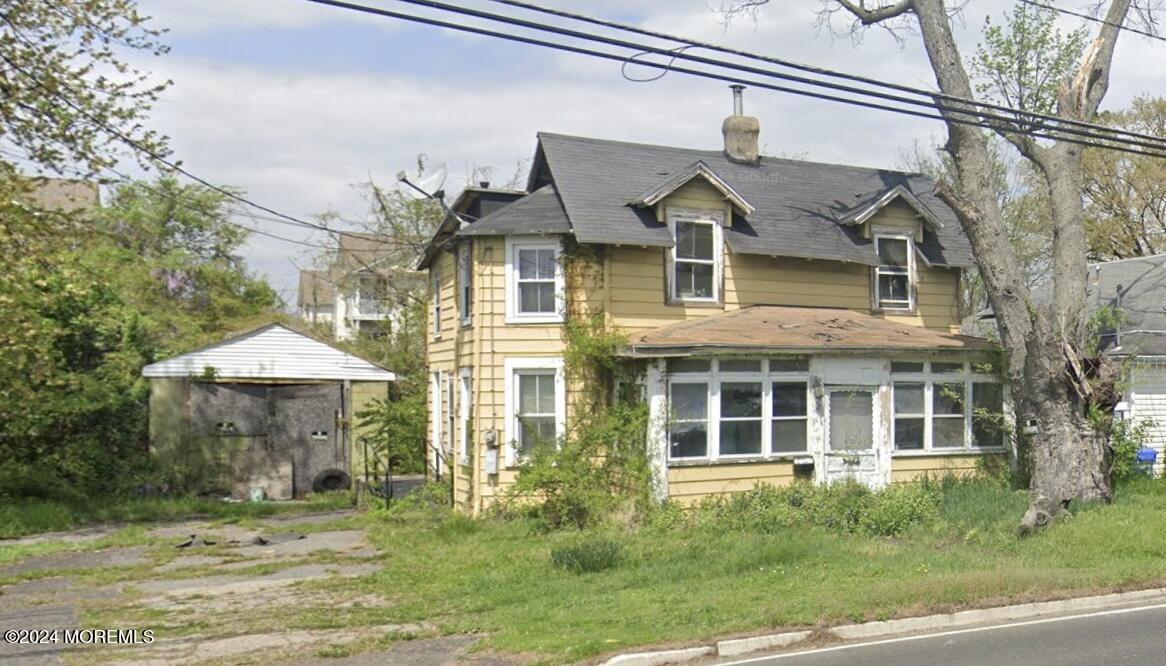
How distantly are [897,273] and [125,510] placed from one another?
1647 centimetres

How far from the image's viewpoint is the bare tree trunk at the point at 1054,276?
17.0m

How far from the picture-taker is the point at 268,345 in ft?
77.9

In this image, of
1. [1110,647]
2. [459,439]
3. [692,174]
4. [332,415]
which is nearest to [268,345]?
[332,415]

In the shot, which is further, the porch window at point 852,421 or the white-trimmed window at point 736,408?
the porch window at point 852,421

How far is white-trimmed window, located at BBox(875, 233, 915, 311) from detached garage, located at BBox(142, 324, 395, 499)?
11093 mm

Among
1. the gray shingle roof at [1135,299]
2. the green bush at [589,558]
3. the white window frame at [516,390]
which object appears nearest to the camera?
the green bush at [589,558]

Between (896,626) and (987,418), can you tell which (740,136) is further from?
(896,626)

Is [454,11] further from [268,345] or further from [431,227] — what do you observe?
[431,227]

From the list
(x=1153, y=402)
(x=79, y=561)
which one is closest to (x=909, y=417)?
(x=1153, y=402)

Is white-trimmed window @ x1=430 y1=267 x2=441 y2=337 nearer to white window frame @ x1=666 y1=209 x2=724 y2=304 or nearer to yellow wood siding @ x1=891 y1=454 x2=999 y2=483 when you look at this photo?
white window frame @ x1=666 y1=209 x2=724 y2=304

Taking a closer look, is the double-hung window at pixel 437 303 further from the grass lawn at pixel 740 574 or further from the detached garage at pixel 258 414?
the grass lawn at pixel 740 574

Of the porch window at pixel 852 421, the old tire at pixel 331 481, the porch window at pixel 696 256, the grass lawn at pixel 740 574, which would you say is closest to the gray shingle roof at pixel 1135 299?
the porch window at pixel 852 421

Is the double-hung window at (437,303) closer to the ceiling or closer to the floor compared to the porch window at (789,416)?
closer to the ceiling

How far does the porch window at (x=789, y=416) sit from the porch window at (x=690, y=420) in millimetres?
1355
